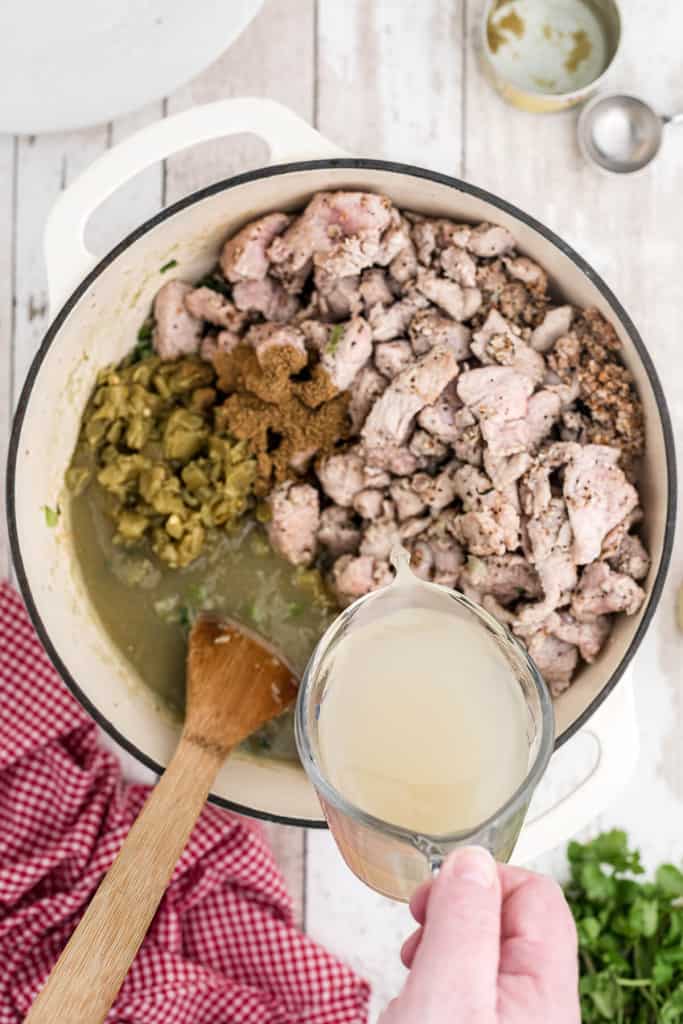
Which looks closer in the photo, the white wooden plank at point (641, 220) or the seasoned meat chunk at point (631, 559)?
the seasoned meat chunk at point (631, 559)

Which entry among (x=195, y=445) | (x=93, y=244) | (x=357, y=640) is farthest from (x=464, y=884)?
(x=93, y=244)

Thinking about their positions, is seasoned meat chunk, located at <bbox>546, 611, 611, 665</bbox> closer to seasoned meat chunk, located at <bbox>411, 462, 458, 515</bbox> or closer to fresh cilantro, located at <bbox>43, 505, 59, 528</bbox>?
seasoned meat chunk, located at <bbox>411, 462, 458, 515</bbox>

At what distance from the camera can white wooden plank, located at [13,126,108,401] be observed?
2.44 m

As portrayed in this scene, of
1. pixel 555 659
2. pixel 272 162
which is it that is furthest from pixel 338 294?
pixel 555 659

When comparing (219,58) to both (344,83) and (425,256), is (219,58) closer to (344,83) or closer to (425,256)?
(344,83)

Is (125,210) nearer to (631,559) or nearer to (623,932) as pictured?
(631,559)

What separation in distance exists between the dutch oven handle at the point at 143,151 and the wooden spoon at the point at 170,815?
75 cm

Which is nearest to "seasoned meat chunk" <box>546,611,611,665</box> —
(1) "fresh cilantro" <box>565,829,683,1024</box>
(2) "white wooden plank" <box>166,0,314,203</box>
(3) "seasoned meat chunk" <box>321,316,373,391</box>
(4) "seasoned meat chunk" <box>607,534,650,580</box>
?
(4) "seasoned meat chunk" <box>607,534,650,580</box>

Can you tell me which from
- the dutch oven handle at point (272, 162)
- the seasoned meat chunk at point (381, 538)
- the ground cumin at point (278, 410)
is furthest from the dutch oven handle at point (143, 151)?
the seasoned meat chunk at point (381, 538)

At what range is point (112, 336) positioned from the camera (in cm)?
228

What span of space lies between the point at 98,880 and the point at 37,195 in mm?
1512

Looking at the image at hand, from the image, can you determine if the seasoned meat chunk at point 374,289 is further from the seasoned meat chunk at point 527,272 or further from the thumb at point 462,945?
the thumb at point 462,945

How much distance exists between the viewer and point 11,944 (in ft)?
7.52

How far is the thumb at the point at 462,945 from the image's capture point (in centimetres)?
119
